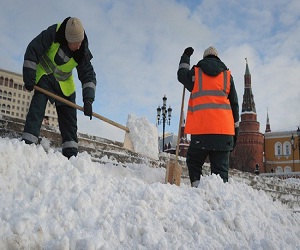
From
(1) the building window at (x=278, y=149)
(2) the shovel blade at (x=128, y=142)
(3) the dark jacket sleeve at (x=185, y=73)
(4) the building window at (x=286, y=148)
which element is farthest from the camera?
(1) the building window at (x=278, y=149)

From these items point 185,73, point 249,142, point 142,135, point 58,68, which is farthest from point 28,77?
point 249,142

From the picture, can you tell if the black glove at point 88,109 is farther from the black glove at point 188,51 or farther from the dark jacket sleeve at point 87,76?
the black glove at point 188,51

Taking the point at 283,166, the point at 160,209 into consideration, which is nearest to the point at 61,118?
the point at 160,209

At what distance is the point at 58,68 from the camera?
4297 millimetres

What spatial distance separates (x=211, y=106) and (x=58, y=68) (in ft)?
6.42

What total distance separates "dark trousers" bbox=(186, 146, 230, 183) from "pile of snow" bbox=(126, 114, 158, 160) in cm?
79

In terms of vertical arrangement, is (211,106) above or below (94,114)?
above

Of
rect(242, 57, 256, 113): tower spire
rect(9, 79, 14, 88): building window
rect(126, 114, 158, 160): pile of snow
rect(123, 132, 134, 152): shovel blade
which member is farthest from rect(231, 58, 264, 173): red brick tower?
rect(9, 79, 14, 88): building window

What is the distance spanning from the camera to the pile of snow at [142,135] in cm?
500

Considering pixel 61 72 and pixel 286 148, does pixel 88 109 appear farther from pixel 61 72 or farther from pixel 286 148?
pixel 286 148

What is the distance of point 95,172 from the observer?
3428mm

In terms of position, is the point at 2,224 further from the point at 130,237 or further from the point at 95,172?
the point at 95,172

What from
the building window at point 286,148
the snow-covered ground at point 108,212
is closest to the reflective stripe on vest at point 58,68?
the snow-covered ground at point 108,212

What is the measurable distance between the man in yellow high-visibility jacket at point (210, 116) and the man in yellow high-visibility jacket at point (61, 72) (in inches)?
50.9
